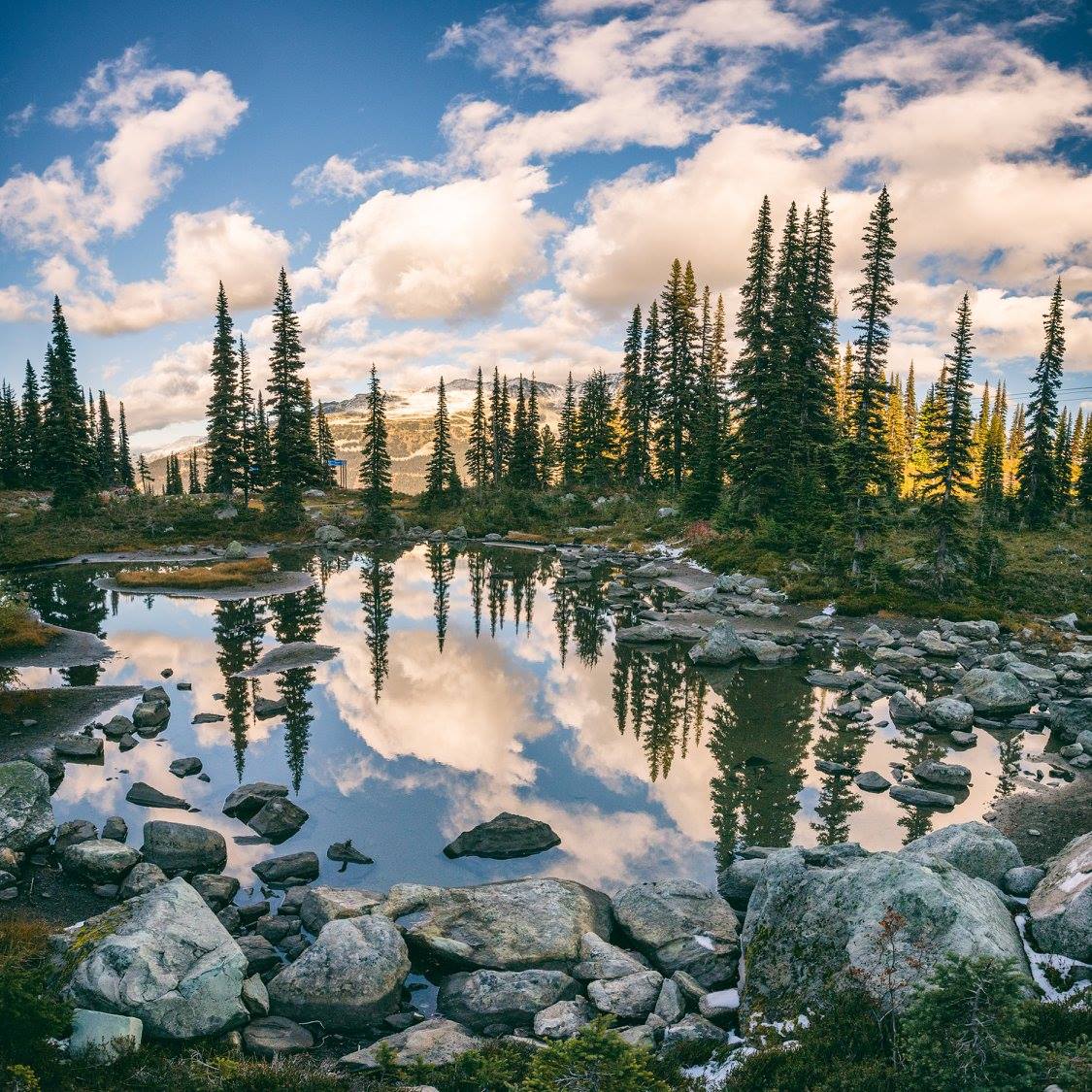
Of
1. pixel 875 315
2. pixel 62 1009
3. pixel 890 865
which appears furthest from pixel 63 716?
pixel 875 315

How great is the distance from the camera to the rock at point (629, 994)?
8.62 m

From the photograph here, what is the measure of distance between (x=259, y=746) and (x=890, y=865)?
15836 millimetres

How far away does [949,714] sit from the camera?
790 inches

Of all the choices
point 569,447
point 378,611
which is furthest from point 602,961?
point 569,447

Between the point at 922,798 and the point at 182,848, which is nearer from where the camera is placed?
the point at 182,848

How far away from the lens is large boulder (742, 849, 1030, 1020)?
25.1 feet

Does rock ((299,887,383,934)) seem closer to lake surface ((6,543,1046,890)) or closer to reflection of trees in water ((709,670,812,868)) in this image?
lake surface ((6,543,1046,890))

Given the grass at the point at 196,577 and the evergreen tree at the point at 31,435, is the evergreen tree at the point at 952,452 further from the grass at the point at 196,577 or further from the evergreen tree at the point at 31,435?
the evergreen tree at the point at 31,435

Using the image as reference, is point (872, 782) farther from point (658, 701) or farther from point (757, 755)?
point (658, 701)

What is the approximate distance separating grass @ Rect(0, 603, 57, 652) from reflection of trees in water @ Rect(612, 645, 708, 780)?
23.1m

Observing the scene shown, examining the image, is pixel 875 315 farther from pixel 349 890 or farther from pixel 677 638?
pixel 349 890

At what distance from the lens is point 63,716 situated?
20.0 m

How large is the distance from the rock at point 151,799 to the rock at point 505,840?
6299mm

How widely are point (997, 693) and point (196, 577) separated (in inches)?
1660
